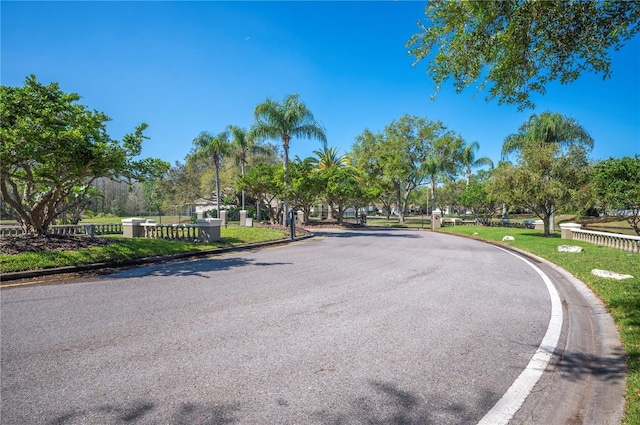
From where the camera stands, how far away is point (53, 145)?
9211 millimetres

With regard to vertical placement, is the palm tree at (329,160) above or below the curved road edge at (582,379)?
above

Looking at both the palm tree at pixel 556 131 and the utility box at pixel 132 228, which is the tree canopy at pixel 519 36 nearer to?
the utility box at pixel 132 228

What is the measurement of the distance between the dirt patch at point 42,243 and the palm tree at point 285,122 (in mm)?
15320

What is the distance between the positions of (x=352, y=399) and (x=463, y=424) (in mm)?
890

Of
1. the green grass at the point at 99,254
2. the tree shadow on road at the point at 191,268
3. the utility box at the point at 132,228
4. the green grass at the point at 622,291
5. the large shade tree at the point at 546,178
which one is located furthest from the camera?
the large shade tree at the point at 546,178

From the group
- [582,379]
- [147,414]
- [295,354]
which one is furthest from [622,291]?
[147,414]

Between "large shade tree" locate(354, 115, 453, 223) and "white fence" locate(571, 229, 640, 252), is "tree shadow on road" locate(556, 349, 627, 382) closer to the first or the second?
"white fence" locate(571, 229, 640, 252)

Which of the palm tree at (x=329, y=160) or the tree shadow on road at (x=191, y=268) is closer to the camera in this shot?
the tree shadow on road at (x=191, y=268)

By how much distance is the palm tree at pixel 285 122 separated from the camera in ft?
77.3

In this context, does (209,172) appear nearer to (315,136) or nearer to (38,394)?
(315,136)

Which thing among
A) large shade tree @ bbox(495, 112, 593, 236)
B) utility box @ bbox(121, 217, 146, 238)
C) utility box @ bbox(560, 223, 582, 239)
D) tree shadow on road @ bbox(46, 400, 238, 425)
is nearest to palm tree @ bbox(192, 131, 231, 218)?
utility box @ bbox(121, 217, 146, 238)

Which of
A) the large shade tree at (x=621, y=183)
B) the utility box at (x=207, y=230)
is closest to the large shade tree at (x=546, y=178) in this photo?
the large shade tree at (x=621, y=183)

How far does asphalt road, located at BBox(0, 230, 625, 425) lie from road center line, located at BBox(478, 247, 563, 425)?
5 cm

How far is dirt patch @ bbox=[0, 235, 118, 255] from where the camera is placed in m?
9.05
